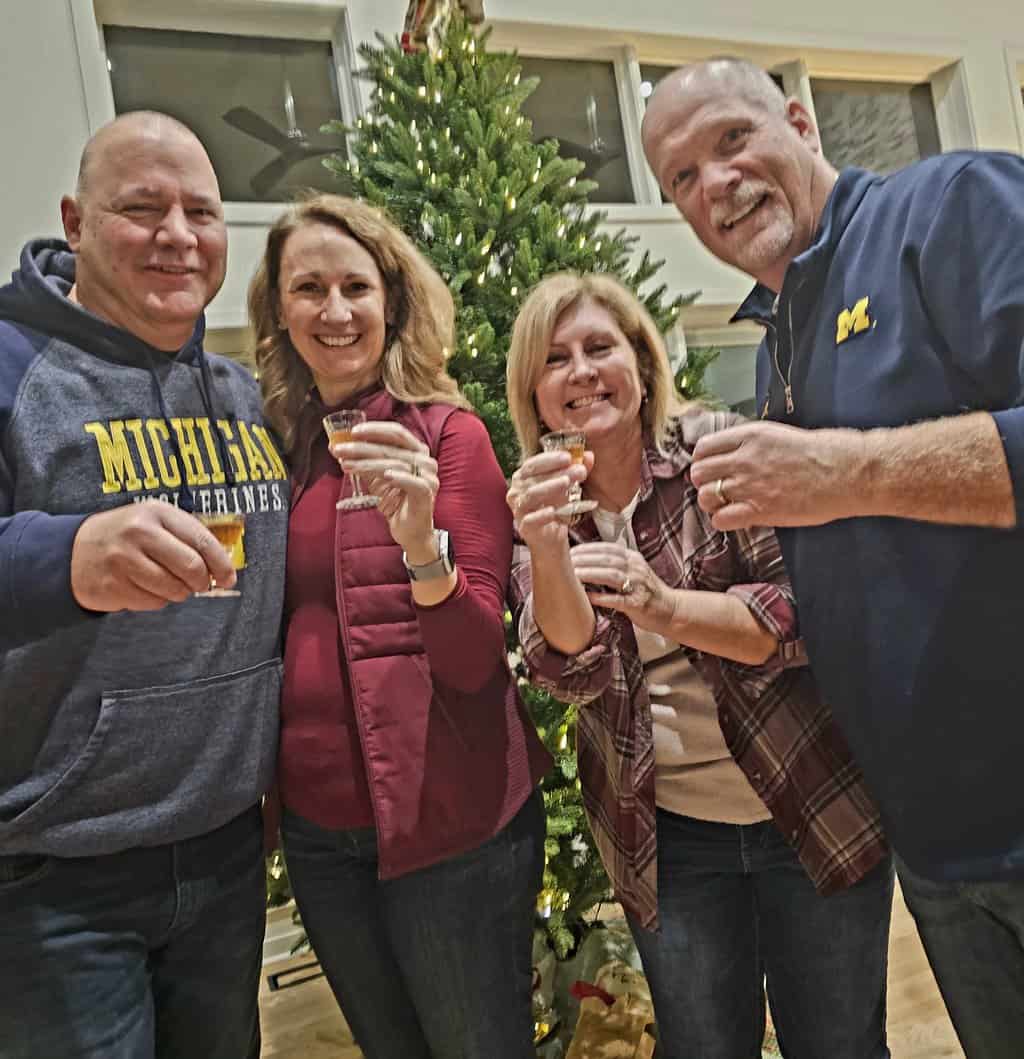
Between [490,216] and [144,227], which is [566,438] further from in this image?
[490,216]

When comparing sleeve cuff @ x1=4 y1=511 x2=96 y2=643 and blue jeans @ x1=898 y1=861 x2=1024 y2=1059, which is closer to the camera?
sleeve cuff @ x1=4 y1=511 x2=96 y2=643

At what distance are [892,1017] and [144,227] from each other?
312cm

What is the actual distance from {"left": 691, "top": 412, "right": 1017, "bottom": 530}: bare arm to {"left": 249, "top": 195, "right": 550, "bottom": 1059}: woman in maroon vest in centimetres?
56

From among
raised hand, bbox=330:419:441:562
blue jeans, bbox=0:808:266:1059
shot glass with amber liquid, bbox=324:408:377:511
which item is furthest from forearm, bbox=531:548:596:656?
blue jeans, bbox=0:808:266:1059

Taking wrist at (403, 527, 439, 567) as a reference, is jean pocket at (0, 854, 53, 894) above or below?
below

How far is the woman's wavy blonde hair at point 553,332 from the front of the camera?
1.87m

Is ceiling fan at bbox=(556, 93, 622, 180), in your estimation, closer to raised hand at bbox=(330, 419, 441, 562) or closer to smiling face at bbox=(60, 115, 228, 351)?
smiling face at bbox=(60, 115, 228, 351)

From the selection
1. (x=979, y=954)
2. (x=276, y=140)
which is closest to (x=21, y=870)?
(x=979, y=954)

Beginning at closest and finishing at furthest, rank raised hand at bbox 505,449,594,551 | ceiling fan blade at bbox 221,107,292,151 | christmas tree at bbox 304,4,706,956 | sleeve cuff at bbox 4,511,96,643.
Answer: sleeve cuff at bbox 4,511,96,643
raised hand at bbox 505,449,594,551
christmas tree at bbox 304,4,706,956
ceiling fan blade at bbox 221,107,292,151

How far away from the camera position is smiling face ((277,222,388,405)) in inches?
68.1

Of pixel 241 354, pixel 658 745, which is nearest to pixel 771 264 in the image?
pixel 658 745

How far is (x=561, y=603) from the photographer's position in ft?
5.28

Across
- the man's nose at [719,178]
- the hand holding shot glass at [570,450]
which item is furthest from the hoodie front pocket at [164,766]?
the man's nose at [719,178]

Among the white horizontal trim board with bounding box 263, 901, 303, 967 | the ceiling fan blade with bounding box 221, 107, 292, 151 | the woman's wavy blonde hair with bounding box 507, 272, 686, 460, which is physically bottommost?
the white horizontal trim board with bounding box 263, 901, 303, 967
